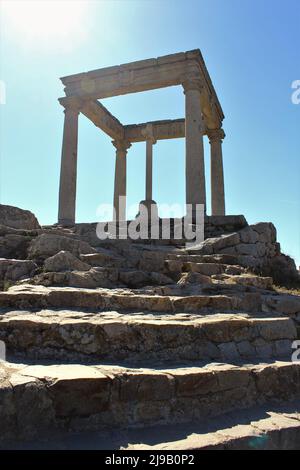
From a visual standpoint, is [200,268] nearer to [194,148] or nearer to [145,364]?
[145,364]

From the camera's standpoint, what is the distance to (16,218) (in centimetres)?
989

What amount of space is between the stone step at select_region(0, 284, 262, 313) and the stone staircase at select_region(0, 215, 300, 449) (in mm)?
13

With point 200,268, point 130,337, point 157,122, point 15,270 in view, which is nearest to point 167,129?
point 157,122

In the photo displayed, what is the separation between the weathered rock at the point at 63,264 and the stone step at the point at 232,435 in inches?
141

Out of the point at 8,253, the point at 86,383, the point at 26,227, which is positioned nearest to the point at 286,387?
the point at 86,383

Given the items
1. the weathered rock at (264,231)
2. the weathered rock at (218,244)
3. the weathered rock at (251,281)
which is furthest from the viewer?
the weathered rock at (264,231)

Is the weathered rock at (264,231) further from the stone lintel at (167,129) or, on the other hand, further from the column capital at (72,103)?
the stone lintel at (167,129)

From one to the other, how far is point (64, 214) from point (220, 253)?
25.5 feet

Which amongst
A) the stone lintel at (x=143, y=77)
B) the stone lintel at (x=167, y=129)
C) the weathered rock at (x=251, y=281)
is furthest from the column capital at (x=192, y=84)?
the weathered rock at (x=251, y=281)

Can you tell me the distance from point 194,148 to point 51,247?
8.23 metres

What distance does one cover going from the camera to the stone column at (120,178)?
19.9 m

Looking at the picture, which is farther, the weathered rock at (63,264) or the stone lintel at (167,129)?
the stone lintel at (167,129)

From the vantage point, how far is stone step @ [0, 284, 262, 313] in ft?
15.7
